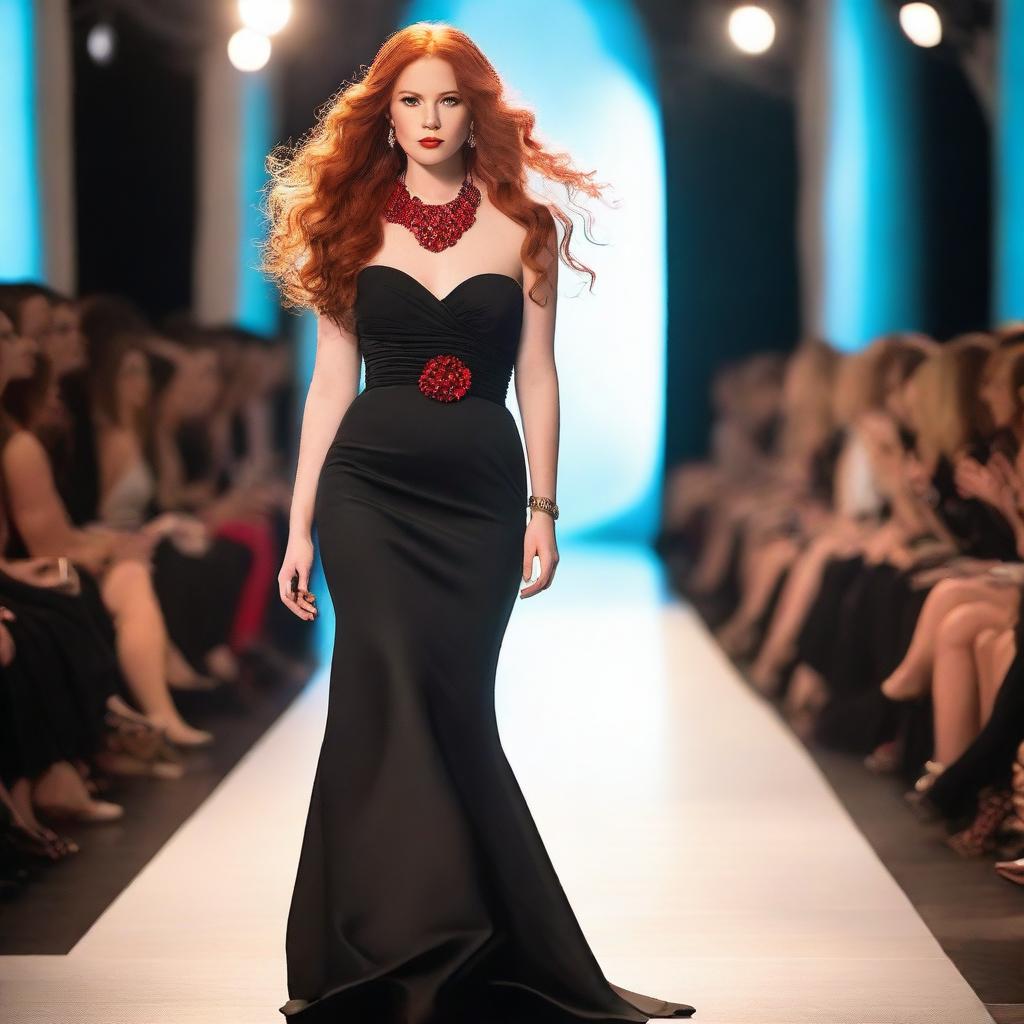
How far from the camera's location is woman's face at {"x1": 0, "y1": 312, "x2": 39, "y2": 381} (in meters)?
4.12

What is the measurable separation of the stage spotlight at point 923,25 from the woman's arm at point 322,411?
6185 mm

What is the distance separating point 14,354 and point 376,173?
159 centimetres

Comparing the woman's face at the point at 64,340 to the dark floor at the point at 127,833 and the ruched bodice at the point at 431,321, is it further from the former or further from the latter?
the ruched bodice at the point at 431,321

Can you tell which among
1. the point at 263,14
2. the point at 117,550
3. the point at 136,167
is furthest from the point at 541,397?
the point at 263,14

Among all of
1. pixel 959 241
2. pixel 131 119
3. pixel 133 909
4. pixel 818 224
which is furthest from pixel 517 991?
pixel 818 224

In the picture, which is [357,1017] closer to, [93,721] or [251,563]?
[93,721]

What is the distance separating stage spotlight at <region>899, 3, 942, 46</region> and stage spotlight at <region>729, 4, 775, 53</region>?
2349mm

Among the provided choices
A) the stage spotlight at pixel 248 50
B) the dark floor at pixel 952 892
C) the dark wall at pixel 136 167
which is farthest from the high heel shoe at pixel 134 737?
the stage spotlight at pixel 248 50

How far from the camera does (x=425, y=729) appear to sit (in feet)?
8.85

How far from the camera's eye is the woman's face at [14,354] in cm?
412

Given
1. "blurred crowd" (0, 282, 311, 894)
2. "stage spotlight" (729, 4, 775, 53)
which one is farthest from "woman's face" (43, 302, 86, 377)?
"stage spotlight" (729, 4, 775, 53)

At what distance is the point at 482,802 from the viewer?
9.00ft

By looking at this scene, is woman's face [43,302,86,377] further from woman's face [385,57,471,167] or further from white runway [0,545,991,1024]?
woman's face [385,57,471,167]

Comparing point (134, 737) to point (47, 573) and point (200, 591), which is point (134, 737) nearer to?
point (47, 573)
